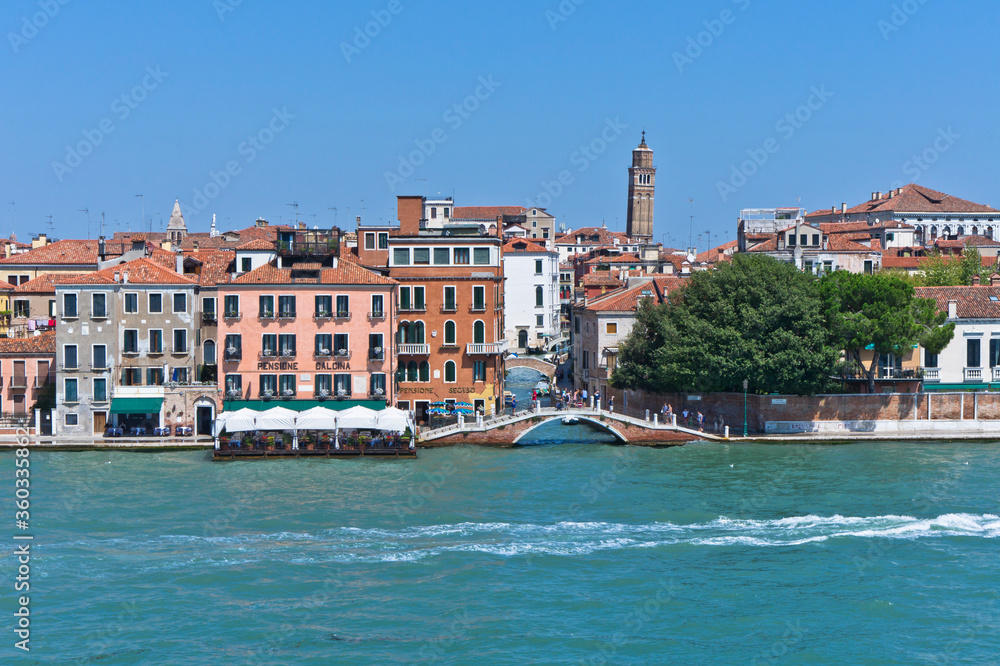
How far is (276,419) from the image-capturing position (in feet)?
131

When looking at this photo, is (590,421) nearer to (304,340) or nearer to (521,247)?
(304,340)

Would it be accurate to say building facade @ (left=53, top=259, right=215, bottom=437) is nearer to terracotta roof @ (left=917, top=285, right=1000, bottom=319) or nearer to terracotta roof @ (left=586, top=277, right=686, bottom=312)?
terracotta roof @ (left=586, top=277, right=686, bottom=312)

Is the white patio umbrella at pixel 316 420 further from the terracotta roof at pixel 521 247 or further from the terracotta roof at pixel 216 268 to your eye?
the terracotta roof at pixel 521 247

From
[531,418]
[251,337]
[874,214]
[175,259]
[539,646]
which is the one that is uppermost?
[874,214]

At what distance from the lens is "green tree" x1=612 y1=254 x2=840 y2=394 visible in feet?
139

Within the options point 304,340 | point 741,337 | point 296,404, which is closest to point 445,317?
point 304,340

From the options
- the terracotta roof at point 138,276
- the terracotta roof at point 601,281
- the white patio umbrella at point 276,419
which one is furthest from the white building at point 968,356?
the terracotta roof at point 138,276

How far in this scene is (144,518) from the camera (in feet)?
99.1

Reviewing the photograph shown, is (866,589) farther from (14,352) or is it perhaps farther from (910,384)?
(14,352)

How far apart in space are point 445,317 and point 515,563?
65.9ft

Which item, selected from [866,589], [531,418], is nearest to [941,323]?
[531,418]

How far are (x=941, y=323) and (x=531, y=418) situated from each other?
54.8ft

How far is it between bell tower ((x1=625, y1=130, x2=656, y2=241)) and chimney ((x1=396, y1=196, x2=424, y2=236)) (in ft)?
287

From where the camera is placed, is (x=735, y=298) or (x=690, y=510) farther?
(x=735, y=298)
